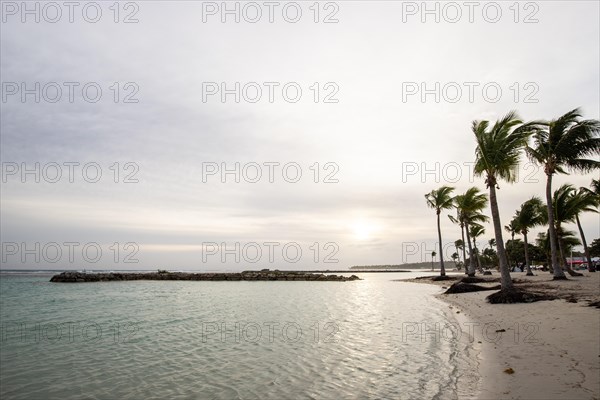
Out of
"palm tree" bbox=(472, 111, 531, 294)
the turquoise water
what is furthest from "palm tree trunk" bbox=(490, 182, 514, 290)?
the turquoise water

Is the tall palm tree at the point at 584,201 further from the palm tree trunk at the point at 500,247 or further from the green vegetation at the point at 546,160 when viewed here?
the palm tree trunk at the point at 500,247

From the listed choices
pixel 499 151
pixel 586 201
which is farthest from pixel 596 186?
pixel 499 151

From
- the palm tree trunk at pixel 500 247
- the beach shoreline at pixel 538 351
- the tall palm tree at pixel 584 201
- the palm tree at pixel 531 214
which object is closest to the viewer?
the beach shoreline at pixel 538 351

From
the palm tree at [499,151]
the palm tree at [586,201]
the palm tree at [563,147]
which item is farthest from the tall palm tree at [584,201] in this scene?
the palm tree at [499,151]

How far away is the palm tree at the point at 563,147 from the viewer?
2484 centimetres

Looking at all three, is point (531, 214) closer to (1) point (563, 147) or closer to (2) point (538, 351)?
(1) point (563, 147)

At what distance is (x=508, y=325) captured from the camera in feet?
41.3

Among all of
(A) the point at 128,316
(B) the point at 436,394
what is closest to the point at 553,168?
(B) the point at 436,394

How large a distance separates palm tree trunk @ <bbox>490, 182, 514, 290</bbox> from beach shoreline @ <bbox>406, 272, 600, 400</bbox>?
11.6 feet

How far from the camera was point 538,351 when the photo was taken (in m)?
8.55

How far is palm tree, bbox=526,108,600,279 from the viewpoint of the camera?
24.8m

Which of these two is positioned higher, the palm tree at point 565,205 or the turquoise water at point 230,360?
the palm tree at point 565,205

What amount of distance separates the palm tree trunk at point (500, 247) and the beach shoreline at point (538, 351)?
11.6 ft

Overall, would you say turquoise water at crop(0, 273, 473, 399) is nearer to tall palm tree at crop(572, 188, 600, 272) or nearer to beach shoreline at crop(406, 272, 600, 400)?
beach shoreline at crop(406, 272, 600, 400)
